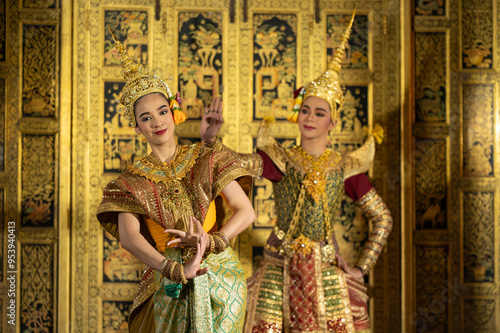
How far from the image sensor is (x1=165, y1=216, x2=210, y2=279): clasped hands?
75.1 inches

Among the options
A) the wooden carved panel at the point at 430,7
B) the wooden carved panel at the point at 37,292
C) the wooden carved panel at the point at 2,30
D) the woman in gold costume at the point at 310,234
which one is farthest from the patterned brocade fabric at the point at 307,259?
the wooden carved panel at the point at 2,30

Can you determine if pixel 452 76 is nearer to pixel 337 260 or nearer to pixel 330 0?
pixel 330 0

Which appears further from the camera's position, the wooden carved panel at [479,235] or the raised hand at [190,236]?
the wooden carved panel at [479,235]

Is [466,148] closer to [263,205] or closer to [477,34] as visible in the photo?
[477,34]

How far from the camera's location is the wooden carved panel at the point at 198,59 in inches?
132

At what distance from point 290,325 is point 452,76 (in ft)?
6.40

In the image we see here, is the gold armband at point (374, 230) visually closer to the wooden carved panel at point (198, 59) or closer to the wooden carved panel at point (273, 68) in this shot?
the wooden carved panel at point (273, 68)

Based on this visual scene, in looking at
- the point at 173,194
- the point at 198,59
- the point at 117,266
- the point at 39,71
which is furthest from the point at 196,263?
the point at 39,71

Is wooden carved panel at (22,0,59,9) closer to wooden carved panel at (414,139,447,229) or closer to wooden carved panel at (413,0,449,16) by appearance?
wooden carved panel at (413,0,449,16)

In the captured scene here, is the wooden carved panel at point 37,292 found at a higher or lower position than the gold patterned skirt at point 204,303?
lower

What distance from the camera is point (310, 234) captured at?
2637 millimetres

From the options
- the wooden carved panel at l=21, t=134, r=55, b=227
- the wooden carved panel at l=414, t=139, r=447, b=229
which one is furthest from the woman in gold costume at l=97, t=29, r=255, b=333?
the wooden carved panel at l=414, t=139, r=447, b=229

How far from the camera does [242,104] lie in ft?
11.0

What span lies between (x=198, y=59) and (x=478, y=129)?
74.4 inches
